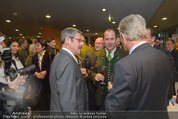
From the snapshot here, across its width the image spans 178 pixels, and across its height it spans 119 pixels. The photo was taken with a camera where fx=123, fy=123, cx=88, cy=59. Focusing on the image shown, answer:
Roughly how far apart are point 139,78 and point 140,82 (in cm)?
3

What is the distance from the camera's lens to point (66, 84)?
123 centimetres

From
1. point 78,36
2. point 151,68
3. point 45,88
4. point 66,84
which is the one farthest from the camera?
point 45,88

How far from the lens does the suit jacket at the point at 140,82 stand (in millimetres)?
951

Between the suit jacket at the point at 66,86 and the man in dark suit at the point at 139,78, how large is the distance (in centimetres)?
36

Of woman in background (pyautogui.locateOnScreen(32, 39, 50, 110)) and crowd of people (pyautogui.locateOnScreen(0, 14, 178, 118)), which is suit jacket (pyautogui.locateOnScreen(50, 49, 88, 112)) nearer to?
crowd of people (pyautogui.locateOnScreen(0, 14, 178, 118))

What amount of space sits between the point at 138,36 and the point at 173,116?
3.96ft

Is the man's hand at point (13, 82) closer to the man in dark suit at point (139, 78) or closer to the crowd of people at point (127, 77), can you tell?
the crowd of people at point (127, 77)

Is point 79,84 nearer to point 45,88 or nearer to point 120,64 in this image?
point 120,64

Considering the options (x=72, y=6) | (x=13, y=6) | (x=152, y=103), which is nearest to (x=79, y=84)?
(x=152, y=103)

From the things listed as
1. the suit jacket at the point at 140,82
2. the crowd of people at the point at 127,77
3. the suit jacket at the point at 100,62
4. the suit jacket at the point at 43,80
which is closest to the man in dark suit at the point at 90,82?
the suit jacket at the point at 100,62

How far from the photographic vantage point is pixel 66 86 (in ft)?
4.03

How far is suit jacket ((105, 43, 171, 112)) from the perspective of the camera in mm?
951

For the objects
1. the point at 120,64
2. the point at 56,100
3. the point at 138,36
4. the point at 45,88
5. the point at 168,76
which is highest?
the point at 138,36

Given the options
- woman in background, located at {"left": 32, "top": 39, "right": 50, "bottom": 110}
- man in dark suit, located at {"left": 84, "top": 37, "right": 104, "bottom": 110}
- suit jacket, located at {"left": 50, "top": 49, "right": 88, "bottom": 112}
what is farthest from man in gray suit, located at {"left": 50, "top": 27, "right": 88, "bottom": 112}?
woman in background, located at {"left": 32, "top": 39, "right": 50, "bottom": 110}
